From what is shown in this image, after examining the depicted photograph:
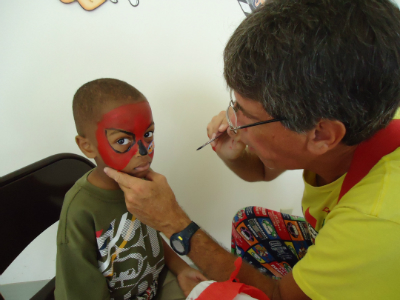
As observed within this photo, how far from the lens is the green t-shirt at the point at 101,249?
0.68 metres

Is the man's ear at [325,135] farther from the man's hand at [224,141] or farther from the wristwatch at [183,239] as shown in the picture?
the wristwatch at [183,239]

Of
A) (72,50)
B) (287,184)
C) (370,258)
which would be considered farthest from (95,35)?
(287,184)

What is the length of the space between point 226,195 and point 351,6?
1065 mm

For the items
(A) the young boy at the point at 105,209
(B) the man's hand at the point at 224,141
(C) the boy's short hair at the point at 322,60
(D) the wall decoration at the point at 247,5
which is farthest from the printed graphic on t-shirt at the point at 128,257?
(D) the wall decoration at the point at 247,5

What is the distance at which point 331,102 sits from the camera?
1.87 feet

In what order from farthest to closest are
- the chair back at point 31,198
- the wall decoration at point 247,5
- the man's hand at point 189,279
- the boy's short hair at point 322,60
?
the wall decoration at point 247,5, the man's hand at point 189,279, the chair back at point 31,198, the boy's short hair at point 322,60

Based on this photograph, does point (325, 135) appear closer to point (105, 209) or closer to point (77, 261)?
point (105, 209)

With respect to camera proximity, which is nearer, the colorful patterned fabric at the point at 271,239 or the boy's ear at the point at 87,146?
the boy's ear at the point at 87,146

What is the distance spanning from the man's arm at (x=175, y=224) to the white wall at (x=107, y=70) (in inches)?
17.6

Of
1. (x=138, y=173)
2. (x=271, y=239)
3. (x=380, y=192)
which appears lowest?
(x=271, y=239)

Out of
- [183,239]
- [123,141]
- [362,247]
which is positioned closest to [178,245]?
[183,239]

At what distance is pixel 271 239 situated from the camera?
113 cm

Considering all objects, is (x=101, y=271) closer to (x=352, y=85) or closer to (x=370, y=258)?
(x=370, y=258)

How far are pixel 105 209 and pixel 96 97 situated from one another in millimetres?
353
